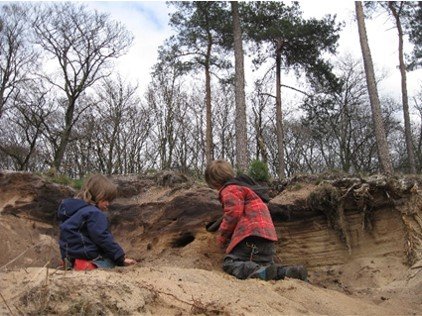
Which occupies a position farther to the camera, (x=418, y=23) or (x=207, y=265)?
(x=418, y=23)

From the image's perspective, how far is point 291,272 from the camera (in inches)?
219

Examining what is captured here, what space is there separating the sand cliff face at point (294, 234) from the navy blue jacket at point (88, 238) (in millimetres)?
479

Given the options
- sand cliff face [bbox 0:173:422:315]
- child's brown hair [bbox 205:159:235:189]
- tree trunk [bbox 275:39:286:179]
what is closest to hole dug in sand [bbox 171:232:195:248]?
sand cliff face [bbox 0:173:422:315]

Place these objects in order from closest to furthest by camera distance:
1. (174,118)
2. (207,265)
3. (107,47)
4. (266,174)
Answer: (207,265) < (266,174) < (107,47) < (174,118)

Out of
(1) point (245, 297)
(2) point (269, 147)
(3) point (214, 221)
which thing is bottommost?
(1) point (245, 297)

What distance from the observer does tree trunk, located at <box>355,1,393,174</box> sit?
14.6m

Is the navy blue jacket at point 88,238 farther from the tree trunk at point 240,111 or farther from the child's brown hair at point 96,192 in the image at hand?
the tree trunk at point 240,111

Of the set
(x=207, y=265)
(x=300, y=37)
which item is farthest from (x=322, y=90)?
(x=207, y=265)

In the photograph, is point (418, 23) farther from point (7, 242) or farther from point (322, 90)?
point (7, 242)

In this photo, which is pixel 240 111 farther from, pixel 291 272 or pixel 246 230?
pixel 291 272

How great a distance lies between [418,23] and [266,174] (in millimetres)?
18353

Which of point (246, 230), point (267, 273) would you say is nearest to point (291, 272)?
point (267, 273)

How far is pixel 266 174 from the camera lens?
29.4 ft

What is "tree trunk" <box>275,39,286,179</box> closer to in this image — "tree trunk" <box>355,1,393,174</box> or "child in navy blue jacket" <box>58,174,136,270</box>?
"tree trunk" <box>355,1,393,174</box>
